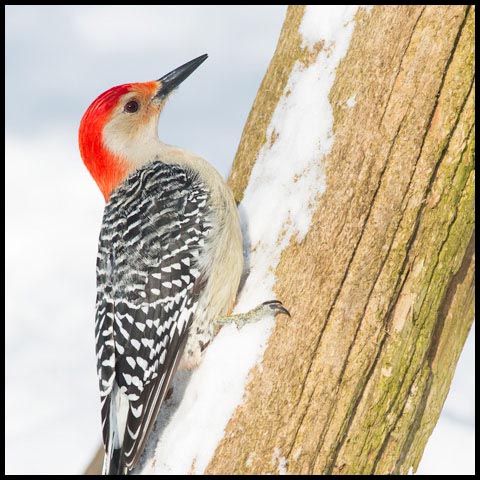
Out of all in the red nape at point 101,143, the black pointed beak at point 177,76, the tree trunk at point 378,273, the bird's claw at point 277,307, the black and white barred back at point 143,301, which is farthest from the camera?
the black pointed beak at point 177,76

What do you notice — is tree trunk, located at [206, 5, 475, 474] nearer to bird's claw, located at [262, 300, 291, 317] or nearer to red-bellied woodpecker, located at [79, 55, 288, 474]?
bird's claw, located at [262, 300, 291, 317]

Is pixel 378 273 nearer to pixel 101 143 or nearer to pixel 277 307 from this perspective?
pixel 277 307

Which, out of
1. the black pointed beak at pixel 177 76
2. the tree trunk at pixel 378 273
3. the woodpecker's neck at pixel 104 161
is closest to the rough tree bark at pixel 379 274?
the tree trunk at pixel 378 273

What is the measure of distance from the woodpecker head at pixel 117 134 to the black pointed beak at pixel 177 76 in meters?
0.08

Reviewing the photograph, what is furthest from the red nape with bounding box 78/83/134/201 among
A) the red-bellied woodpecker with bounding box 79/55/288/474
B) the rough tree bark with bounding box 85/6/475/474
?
the rough tree bark with bounding box 85/6/475/474

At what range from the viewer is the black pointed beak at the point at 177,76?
468 cm

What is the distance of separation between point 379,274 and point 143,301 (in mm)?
1418

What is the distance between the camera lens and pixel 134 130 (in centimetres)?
456

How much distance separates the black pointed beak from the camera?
4676 mm

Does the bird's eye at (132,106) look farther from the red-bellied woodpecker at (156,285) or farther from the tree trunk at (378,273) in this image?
the tree trunk at (378,273)

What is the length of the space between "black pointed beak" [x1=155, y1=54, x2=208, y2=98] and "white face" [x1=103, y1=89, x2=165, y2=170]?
0.36 feet

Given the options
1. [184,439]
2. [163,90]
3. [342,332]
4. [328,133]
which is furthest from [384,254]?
[163,90]

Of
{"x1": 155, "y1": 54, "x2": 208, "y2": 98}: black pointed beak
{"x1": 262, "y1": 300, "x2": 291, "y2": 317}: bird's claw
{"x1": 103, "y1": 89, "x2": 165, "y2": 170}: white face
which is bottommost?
{"x1": 262, "y1": 300, "x2": 291, "y2": 317}: bird's claw

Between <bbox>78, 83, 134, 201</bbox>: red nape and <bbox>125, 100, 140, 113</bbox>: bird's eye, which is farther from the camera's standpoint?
<bbox>125, 100, 140, 113</bbox>: bird's eye
